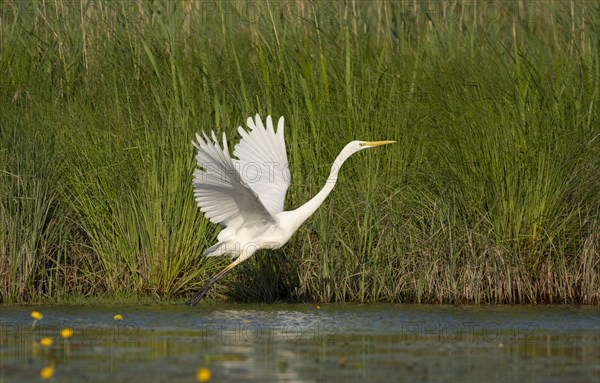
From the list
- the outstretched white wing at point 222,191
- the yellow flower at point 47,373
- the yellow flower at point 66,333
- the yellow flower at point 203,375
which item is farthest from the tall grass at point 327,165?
the yellow flower at point 203,375

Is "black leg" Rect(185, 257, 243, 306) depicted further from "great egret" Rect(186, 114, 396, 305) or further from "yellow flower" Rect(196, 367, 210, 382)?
"yellow flower" Rect(196, 367, 210, 382)

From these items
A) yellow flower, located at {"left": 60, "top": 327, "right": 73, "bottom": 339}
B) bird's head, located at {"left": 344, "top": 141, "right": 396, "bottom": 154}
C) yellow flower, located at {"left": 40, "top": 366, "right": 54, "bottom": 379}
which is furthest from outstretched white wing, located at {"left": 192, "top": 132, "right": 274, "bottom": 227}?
yellow flower, located at {"left": 40, "top": 366, "right": 54, "bottom": 379}

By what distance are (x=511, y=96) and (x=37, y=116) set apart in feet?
14.3

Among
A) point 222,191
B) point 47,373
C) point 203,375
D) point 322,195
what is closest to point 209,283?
point 222,191

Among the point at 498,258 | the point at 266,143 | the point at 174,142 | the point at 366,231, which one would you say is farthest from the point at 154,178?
Result: the point at 498,258

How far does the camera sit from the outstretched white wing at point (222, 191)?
320 inches

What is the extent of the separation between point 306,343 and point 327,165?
2889 millimetres

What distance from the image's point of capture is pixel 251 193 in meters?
8.55

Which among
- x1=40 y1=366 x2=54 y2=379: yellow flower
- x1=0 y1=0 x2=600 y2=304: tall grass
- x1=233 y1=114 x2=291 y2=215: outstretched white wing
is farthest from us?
x1=233 y1=114 x2=291 y2=215: outstretched white wing

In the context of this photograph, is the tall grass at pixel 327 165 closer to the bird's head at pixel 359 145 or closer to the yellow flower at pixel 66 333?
the bird's head at pixel 359 145

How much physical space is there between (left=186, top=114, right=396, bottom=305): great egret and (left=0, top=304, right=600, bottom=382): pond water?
554 millimetres

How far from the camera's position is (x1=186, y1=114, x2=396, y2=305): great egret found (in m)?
8.51

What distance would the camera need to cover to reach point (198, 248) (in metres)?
9.72

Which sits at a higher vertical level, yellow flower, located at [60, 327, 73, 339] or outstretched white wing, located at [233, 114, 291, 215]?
outstretched white wing, located at [233, 114, 291, 215]
